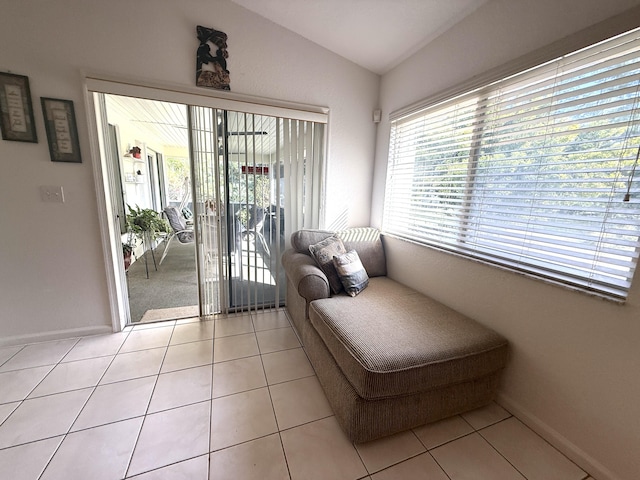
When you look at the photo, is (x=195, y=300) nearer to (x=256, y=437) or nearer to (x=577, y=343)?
(x=256, y=437)

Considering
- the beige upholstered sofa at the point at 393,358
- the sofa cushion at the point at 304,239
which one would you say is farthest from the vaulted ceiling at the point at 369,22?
the beige upholstered sofa at the point at 393,358

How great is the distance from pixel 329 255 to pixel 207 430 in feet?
4.30

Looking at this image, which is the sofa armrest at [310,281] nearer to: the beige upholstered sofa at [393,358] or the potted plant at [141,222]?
the beige upholstered sofa at [393,358]

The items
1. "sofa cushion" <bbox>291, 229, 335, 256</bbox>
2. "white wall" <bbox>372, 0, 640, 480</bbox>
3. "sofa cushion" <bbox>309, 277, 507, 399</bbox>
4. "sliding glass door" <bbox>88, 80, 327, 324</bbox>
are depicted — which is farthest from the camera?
"sofa cushion" <bbox>291, 229, 335, 256</bbox>

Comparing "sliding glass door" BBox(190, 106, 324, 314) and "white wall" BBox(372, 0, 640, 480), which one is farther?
"sliding glass door" BBox(190, 106, 324, 314)

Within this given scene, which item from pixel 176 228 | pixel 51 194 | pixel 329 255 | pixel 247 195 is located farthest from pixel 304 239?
pixel 176 228

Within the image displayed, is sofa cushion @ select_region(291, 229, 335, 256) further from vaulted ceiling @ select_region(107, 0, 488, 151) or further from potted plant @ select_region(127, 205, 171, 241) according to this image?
potted plant @ select_region(127, 205, 171, 241)

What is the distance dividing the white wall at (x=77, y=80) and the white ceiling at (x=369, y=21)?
14 cm

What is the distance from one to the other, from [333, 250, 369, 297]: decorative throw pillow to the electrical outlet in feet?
6.73

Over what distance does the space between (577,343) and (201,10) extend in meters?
3.13

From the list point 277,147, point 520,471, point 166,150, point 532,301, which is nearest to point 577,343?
point 532,301

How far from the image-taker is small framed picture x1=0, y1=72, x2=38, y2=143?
1.63 meters

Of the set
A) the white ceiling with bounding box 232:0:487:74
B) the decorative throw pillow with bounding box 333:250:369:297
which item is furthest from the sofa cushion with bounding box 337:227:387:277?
the white ceiling with bounding box 232:0:487:74

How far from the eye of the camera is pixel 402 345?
1289 mm
